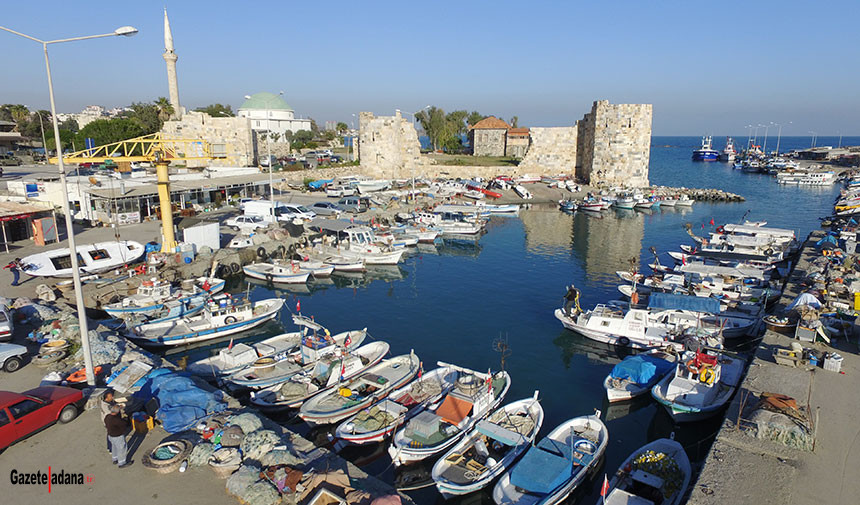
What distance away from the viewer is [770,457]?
10492mm

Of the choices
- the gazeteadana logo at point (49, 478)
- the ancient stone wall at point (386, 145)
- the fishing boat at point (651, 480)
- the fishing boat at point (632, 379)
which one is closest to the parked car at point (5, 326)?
the gazeteadana logo at point (49, 478)

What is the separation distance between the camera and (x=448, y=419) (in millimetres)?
13688

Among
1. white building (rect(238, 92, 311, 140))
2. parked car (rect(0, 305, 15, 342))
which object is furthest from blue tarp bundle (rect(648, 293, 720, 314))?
white building (rect(238, 92, 311, 140))

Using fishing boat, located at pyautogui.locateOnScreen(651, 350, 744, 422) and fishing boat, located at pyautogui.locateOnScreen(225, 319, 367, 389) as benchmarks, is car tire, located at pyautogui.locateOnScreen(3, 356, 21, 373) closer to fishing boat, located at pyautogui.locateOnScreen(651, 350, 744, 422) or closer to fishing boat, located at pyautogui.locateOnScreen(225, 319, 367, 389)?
fishing boat, located at pyautogui.locateOnScreen(225, 319, 367, 389)

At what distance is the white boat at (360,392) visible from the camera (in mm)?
14180

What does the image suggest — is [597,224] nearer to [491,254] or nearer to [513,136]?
[491,254]

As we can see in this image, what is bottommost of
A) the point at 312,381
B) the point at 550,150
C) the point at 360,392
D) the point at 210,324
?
the point at 360,392

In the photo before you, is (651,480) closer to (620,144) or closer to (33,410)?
(33,410)

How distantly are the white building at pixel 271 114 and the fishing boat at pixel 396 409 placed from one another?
90783 millimetres

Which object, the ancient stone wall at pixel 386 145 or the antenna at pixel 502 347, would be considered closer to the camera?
the antenna at pixel 502 347

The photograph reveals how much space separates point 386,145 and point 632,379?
5179 cm

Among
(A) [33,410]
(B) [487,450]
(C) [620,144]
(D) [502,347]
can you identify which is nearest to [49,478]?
(A) [33,410]

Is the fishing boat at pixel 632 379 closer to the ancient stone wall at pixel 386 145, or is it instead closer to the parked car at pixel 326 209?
the parked car at pixel 326 209

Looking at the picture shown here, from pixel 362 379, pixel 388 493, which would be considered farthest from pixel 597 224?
pixel 388 493
